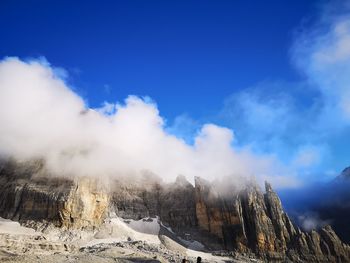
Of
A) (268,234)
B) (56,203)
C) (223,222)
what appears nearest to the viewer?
(268,234)

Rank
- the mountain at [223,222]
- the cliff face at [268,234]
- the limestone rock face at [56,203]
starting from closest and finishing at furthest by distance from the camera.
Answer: the cliff face at [268,234], the mountain at [223,222], the limestone rock face at [56,203]

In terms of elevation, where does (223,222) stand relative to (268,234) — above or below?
above

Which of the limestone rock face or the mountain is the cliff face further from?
the limestone rock face

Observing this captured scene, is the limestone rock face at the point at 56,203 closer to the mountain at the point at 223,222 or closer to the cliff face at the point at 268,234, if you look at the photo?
the mountain at the point at 223,222

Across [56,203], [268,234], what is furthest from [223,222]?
[56,203]

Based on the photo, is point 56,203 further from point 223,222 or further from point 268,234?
point 268,234

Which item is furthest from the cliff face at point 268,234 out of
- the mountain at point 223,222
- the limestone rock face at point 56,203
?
the limestone rock face at point 56,203

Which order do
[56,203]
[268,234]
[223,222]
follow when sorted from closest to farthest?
1. [268,234]
2. [56,203]
3. [223,222]

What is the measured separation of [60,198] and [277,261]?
304 feet

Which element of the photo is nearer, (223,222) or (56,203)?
(56,203)

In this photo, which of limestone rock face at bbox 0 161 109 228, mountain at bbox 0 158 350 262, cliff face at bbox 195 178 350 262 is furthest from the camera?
limestone rock face at bbox 0 161 109 228

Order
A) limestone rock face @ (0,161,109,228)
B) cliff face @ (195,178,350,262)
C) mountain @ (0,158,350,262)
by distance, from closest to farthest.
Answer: cliff face @ (195,178,350,262)
mountain @ (0,158,350,262)
limestone rock face @ (0,161,109,228)

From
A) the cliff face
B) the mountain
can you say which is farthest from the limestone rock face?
the cliff face

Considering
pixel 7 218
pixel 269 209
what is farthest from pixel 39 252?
pixel 269 209
